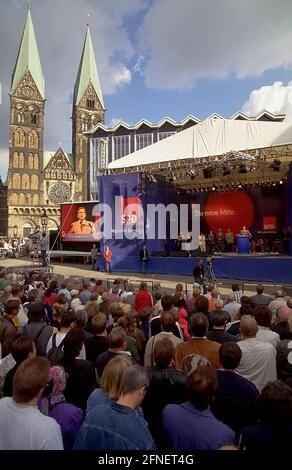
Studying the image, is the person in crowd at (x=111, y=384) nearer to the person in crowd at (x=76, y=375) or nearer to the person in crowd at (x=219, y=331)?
the person in crowd at (x=76, y=375)

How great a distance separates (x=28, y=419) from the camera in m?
1.95

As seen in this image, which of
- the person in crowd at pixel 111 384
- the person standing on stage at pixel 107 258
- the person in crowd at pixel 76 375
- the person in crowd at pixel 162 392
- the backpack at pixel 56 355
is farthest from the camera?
the person standing on stage at pixel 107 258

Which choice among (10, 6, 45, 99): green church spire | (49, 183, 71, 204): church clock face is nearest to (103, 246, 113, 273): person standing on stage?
(49, 183, 71, 204): church clock face

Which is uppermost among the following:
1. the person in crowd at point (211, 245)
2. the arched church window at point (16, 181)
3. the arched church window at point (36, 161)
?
the arched church window at point (36, 161)

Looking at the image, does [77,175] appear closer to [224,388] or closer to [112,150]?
[112,150]

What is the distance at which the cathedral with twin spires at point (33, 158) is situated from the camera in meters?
64.1

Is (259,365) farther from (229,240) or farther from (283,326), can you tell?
(229,240)

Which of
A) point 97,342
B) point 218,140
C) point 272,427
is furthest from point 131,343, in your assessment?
point 218,140

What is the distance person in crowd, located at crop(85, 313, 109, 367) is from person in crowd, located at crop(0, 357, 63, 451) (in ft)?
5.49

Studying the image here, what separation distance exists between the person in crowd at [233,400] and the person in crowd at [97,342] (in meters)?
1.48

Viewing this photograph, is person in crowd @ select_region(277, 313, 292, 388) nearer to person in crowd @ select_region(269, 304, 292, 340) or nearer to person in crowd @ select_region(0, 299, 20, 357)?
person in crowd @ select_region(269, 304, 292, 340)

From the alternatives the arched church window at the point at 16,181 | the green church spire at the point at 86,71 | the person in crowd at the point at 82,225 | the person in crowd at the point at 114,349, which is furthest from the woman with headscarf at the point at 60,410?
the green church spire at the point at 86,71

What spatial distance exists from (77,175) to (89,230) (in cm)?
4018

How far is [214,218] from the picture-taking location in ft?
81.4
